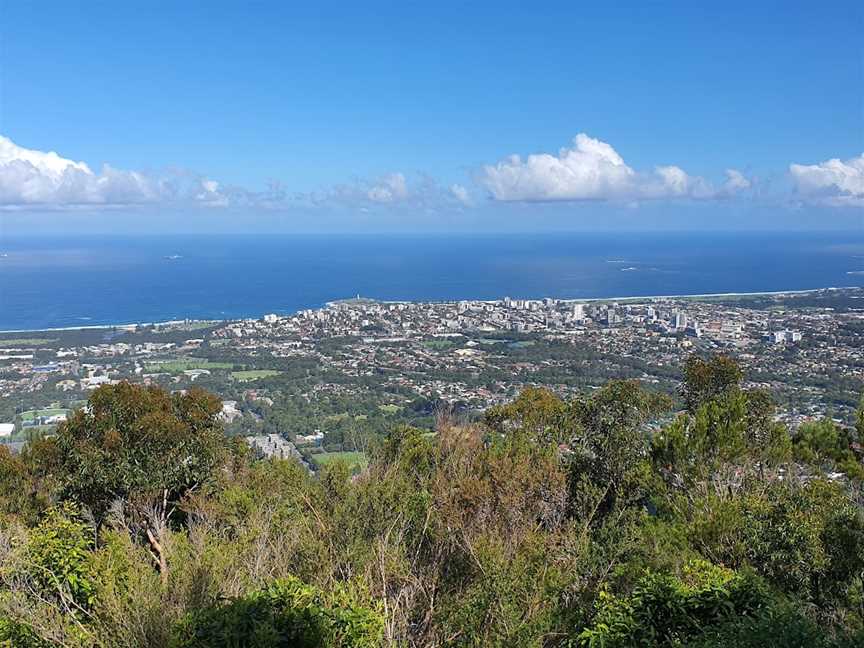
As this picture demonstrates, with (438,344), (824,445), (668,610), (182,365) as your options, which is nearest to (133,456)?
(668,610)

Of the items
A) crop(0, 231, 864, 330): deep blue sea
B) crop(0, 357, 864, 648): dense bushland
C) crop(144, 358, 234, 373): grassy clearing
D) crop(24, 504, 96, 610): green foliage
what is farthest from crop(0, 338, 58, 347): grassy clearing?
crop(24, 504, 96, 610): green foliage

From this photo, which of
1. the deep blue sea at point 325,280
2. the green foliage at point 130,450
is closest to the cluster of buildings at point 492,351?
the deep blue sea at point 325,280

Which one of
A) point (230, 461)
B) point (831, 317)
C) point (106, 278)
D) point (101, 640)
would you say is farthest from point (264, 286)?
point (101, 640)

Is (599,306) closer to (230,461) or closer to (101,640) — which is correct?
(230,461)

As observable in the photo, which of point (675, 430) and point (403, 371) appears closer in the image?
point (675, 430)

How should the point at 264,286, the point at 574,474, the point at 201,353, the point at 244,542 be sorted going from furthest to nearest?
Result: the point at 264,286 < the point at 201,353 < the point at 574,474 < the point at 244,542

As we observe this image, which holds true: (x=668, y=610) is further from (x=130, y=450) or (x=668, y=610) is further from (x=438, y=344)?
(x=438, y=344)
